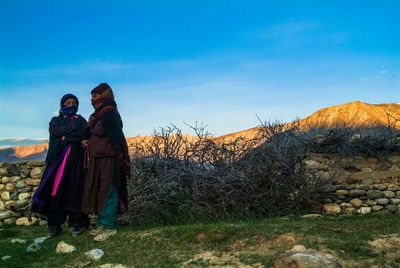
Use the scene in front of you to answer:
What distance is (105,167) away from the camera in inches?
204

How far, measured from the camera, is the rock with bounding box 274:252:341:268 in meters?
3.40

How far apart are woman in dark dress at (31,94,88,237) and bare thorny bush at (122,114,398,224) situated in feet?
4.07

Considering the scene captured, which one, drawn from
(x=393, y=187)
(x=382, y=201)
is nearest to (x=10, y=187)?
(x=382, y=201)

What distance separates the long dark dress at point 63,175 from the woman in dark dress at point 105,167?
293 millimetres

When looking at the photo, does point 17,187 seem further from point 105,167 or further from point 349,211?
point 349,211

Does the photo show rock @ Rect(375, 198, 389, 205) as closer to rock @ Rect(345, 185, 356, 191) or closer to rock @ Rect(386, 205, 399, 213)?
rock @ Rect(386, 205, 399, 213)

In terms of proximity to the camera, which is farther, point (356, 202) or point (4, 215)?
point (4, 215)

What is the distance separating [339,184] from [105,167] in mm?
4726

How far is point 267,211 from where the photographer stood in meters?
6.63

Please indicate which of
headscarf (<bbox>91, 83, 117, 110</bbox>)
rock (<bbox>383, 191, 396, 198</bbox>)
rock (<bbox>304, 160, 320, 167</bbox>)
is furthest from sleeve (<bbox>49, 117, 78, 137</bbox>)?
rock (<bbox>383, 191, 396, 198</bbox>)

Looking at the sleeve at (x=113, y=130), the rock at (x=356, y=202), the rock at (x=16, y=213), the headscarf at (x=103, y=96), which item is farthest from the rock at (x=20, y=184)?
the rock at (x=356, y=202)

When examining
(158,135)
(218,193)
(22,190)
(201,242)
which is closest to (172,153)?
(158,135)

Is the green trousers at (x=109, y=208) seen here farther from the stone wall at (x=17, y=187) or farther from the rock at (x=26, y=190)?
the rock at (x=26, y=190)

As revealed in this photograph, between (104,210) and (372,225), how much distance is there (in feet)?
12.2
